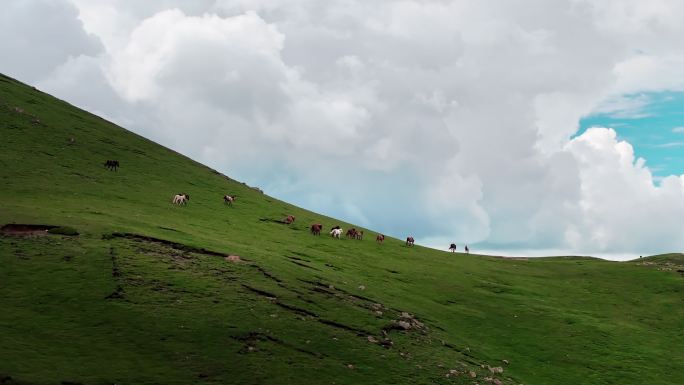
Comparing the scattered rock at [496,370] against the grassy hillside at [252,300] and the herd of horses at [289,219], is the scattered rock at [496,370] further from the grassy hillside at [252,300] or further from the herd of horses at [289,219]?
the herd of horses at [289,219]

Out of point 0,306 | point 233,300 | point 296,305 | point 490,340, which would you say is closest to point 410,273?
point 490,340

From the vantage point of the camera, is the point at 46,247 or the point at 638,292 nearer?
the point at 46,247

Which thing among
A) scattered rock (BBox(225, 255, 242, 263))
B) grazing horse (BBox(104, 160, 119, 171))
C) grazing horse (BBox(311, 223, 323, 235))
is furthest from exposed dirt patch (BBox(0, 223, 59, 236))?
grazing horse (BBox(311, 223, 323, 235))

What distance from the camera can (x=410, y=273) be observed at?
5647 cm

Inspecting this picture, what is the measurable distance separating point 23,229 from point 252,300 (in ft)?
51.5

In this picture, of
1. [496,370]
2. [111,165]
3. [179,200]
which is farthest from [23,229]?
[111,165]

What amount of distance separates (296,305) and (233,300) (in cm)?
414

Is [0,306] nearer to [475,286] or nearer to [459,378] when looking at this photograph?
[459,378]

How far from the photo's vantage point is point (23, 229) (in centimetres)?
3475

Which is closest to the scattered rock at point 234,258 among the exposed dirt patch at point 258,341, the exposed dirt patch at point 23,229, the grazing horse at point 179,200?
the exposed dirt patch at point 258,341

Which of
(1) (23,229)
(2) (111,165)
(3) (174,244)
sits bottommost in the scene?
(1) (23,229)

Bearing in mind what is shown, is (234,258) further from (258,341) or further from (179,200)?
(179,200)

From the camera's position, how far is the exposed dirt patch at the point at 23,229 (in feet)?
111

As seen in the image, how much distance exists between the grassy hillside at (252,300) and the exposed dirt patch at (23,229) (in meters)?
0.59
